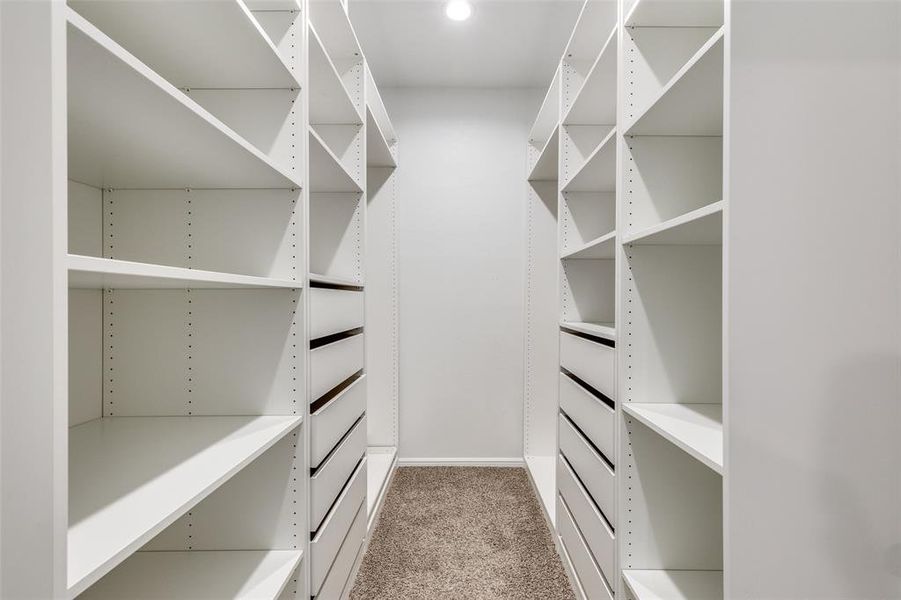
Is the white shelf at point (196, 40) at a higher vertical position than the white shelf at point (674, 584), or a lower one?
higher

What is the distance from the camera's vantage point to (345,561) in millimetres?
1610

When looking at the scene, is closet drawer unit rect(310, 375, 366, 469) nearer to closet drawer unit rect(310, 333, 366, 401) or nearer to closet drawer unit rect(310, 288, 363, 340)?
closet drawer unit rect(310, 333, 366, 401)

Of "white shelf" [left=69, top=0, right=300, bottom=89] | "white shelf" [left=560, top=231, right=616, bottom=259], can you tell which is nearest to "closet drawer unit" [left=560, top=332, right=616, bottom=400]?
"white shelf" [left=560, top=231, right=616, bottom=259]

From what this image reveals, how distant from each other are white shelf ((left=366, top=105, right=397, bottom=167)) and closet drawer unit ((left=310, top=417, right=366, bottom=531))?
1424mm

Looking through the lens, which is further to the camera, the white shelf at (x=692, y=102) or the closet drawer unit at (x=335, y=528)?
the closet drawer unit at (x=335, y=528)

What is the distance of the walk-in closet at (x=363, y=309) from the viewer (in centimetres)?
60

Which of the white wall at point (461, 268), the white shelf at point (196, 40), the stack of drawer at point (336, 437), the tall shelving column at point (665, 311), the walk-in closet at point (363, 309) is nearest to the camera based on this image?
the walk-in closet at point (363, 309)

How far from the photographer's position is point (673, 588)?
1139mm

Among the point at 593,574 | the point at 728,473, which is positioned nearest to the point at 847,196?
the point at 728,473

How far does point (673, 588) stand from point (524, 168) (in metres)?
2.41

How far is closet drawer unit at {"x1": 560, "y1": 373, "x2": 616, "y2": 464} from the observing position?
1346 millimetres

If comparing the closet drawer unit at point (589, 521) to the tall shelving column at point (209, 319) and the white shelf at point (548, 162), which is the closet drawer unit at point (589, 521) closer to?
the tall shelving column at point (209, 319)

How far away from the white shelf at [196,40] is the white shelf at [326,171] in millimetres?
192

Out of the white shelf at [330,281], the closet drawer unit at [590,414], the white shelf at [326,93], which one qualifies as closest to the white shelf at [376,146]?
the white shelf at [326,93]
